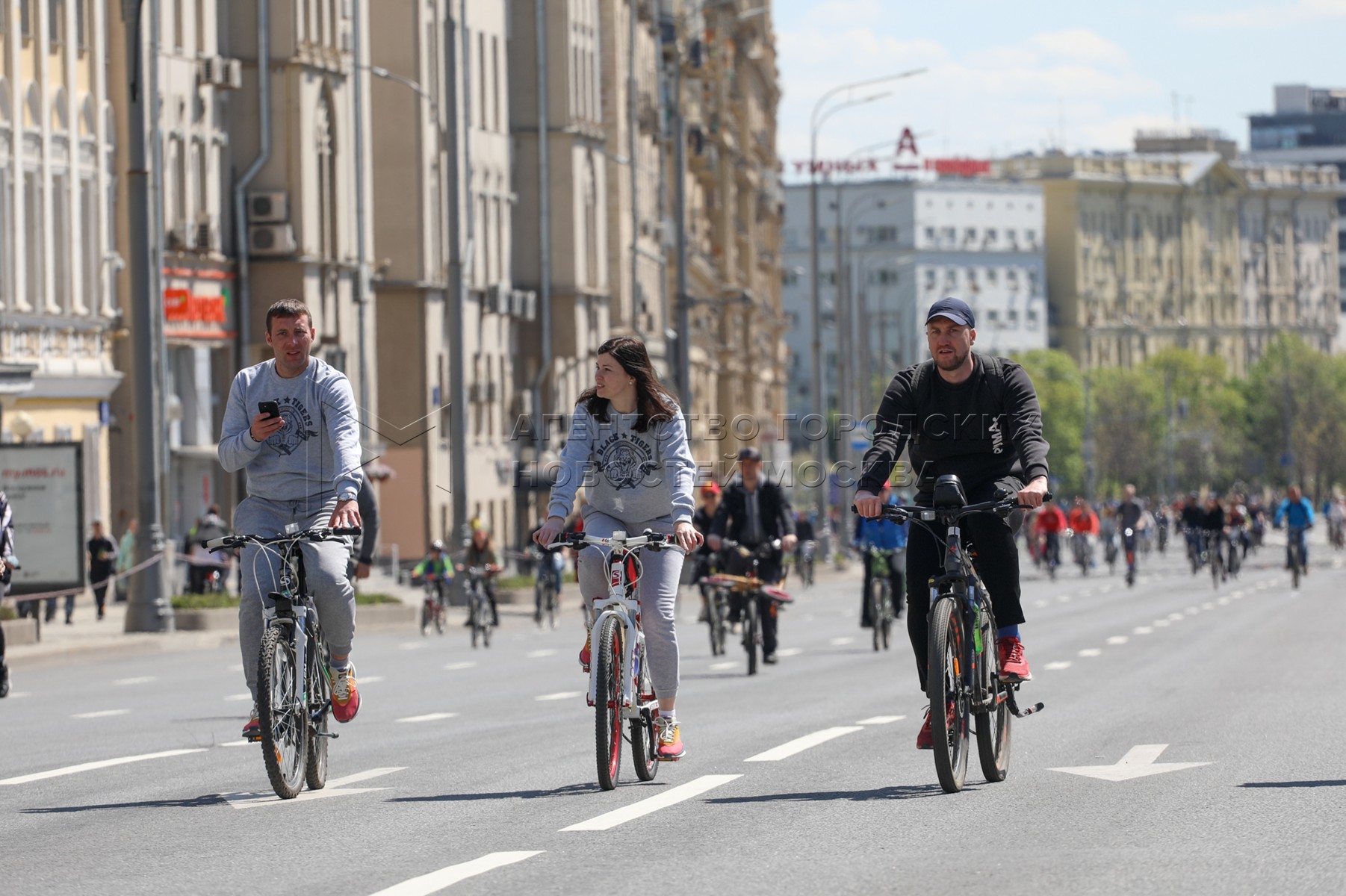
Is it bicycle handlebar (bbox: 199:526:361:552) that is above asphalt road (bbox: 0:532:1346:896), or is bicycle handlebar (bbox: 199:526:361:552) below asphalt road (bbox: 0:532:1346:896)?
above

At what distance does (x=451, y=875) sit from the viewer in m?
8.73

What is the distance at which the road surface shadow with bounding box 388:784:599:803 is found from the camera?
11156 millimetres

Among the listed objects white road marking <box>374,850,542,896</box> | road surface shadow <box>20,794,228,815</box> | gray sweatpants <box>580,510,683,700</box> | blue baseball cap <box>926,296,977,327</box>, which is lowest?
road surface shadow <box>20,794,228,815</box>

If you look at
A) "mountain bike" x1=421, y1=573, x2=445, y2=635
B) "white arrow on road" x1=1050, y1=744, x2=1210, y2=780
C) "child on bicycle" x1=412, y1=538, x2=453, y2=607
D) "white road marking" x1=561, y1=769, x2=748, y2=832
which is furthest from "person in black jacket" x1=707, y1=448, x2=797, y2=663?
"mountain bike" x1=421, y1=573, x2=445, y2=635

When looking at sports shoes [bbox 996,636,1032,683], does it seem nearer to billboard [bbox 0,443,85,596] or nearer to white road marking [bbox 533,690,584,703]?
white road marking [bbox 533,690,584,703]

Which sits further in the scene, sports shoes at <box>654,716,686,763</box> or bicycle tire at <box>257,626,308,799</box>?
sports shoes at <box>654,716,686,763</box>

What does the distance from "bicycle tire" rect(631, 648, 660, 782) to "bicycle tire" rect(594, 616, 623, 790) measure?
0.45 ft

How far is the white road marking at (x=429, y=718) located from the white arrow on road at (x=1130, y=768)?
17.8 ft

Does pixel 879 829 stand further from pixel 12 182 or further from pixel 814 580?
pixel 814 580

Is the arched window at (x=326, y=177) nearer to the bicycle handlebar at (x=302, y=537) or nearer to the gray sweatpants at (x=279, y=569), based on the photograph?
the gray sweatpants at (x=279, y=569)

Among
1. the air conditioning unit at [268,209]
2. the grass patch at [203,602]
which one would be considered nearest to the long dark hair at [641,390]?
the grass patch at [203,602]

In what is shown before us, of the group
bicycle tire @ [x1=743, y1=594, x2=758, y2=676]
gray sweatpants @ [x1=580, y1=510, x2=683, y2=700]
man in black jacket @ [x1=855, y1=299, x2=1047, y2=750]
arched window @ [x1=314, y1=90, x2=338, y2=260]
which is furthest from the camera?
arched window @ [x1=314, y1=90, x2=338, y2=260]

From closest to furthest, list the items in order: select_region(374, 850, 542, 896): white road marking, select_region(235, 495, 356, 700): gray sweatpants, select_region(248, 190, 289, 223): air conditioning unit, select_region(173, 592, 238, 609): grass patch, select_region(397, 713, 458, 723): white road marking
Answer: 1. select_region(374, 850, 542, 896): white road marking
2. select_region(235, 495, 356, 700): gray sweatpants
3. select_region(397, 713, 458, 723): white road marking
4. select_region(173, 592, 238, 609): grass patch
5. select_region(248, 190, 289, 223): air conditioning unit

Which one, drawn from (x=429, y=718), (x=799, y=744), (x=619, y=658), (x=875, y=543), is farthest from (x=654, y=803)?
(x=875, y=543)
